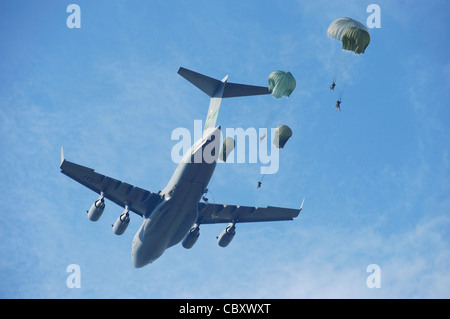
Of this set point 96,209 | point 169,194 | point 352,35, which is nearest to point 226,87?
point 169,194

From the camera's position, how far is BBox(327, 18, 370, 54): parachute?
1318 inches

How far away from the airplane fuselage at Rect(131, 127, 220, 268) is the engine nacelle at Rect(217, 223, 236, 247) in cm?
439

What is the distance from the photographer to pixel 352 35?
3344 centimetres

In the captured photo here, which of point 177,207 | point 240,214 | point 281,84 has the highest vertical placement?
point 281,84

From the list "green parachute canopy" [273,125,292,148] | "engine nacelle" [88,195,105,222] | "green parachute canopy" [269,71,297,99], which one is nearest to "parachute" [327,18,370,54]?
"green parachute canopy" [269,71,297,99]

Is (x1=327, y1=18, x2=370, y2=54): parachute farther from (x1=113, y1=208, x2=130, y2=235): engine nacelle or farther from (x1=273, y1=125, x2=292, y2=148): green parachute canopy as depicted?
(x1=113, y1=208, x2=130, y2=235): engine nacelle

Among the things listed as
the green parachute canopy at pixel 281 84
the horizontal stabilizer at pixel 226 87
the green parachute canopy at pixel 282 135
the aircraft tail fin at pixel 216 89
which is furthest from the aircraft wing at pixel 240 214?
the green parachute canopy at pixel 281 84

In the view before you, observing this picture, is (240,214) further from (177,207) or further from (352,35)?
(352,35)

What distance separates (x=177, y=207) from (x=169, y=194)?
107cm
